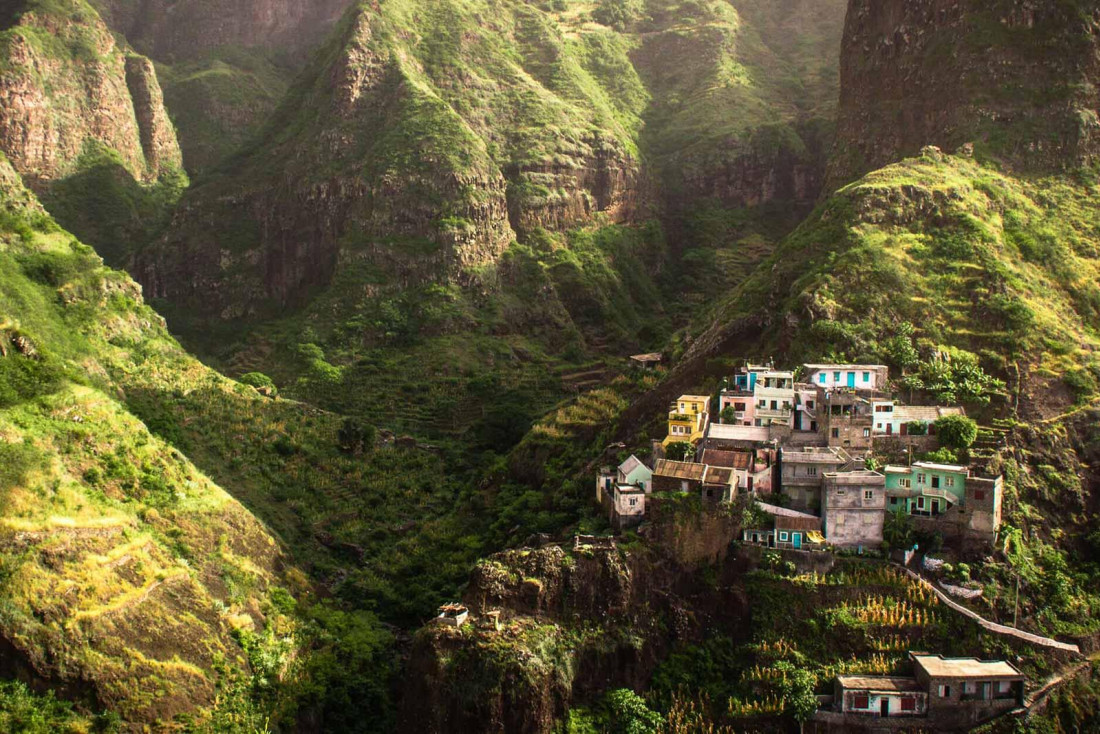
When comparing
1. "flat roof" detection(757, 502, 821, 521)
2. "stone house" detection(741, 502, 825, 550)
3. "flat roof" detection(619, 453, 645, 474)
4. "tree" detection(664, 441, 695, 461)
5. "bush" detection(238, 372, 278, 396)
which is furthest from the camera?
"bush" detection(238, 372, 278, 396)

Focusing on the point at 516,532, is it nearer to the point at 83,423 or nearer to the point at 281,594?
the point at 281,594

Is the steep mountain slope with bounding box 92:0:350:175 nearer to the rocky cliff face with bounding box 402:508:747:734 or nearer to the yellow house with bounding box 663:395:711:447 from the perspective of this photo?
the yellow house with bounding box 663:395:711:447

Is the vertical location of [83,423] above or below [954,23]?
below

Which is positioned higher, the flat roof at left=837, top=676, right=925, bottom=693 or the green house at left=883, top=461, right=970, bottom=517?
the green house at left=883, top=461, right=970, bottom=517

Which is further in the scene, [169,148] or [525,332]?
[169,148]

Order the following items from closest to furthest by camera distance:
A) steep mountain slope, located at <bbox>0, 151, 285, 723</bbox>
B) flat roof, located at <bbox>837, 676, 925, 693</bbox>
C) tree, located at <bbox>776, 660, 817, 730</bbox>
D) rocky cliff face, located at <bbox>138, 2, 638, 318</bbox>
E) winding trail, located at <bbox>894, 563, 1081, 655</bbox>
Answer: flat roof, located at <bbox>837, 676, 925, 693</bbox> < tree, located at <bbox>776, 660, 817, 730</bbox> < steep mountain slope, located at <bbox>0, 151, 285, 723</bbox> < winding trail, located at <bbox>894, 563, 1081, 655</bbox> < rocky cliff face, located at <bbox>138, 2, 638, 318</bbox>

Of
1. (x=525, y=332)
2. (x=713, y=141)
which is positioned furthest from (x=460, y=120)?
(x=713, y=141)

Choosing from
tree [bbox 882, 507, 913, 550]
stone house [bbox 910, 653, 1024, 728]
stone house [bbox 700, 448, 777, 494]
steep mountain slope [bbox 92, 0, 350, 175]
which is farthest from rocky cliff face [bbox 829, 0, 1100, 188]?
steep mountain slope [bbox 92, 0, 350, 175]

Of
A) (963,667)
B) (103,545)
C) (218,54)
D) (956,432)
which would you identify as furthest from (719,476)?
(218,54)
